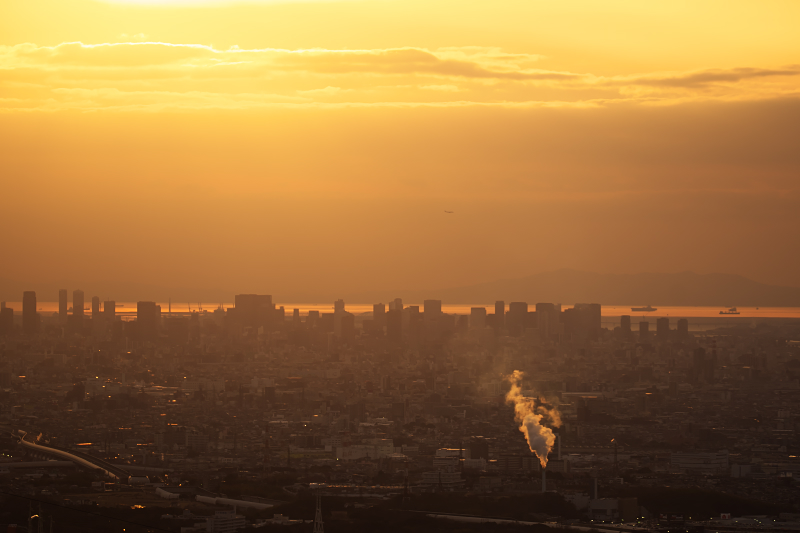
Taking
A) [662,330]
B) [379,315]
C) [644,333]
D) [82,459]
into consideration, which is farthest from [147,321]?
[82,459]

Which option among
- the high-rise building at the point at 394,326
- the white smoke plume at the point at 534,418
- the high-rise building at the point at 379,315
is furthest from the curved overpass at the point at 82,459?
the high-rise building at the point at 379,315

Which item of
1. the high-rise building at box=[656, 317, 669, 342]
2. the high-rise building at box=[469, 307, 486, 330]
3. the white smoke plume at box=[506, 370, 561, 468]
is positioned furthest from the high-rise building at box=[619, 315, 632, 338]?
the white smoke plume at box=[506, 370, 561, 468]

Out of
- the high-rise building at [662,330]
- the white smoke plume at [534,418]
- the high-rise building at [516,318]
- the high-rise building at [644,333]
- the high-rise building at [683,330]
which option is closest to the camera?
the white smoke plume at [534,418]

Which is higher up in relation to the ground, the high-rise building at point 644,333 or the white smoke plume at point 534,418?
the high-rise building at point 644,333

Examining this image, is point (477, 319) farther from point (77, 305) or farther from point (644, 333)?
point (77, 305)

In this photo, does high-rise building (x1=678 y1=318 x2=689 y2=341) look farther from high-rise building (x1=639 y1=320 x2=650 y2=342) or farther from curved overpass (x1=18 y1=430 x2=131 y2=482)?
curved overpass (x1=18 y1=430 x2=131 y2=482)

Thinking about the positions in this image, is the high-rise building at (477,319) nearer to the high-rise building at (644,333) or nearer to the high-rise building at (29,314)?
the high-rise building at (644,333)

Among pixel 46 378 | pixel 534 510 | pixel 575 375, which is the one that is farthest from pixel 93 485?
pixel 575 375
